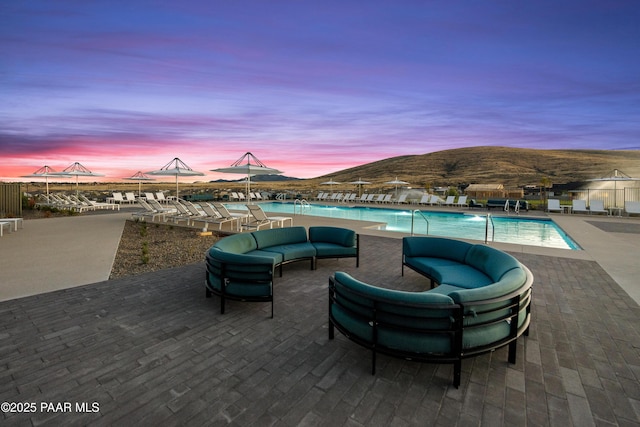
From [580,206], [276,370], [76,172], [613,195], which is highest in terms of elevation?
[76,172]

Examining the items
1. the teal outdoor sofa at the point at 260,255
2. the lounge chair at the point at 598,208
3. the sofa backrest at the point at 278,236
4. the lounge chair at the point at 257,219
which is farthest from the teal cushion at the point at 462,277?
the lounge chair at the point at 598,208

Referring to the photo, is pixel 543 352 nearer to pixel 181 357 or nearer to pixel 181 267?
pixel 181 357

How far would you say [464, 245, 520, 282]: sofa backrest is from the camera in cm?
293

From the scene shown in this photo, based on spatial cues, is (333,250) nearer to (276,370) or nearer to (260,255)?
(260,255)

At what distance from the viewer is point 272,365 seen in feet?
7.39

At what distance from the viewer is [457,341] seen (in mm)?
2031

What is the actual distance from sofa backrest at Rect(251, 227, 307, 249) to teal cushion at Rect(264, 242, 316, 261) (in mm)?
87

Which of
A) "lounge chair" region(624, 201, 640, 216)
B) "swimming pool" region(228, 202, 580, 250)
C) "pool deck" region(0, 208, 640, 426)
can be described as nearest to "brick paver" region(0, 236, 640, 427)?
"pool deck" region(0, 208, 640, 426)

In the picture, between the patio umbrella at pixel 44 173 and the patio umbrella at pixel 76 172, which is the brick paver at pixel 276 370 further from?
the patio umbrella at pixel 44 173

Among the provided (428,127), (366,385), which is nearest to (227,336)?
(366,385)

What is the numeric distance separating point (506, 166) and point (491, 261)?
199 ft

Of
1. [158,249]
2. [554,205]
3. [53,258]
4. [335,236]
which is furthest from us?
[554,205]

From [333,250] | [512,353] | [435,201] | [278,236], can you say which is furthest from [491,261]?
[435,201]

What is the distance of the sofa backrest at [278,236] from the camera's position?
4.66 metres
